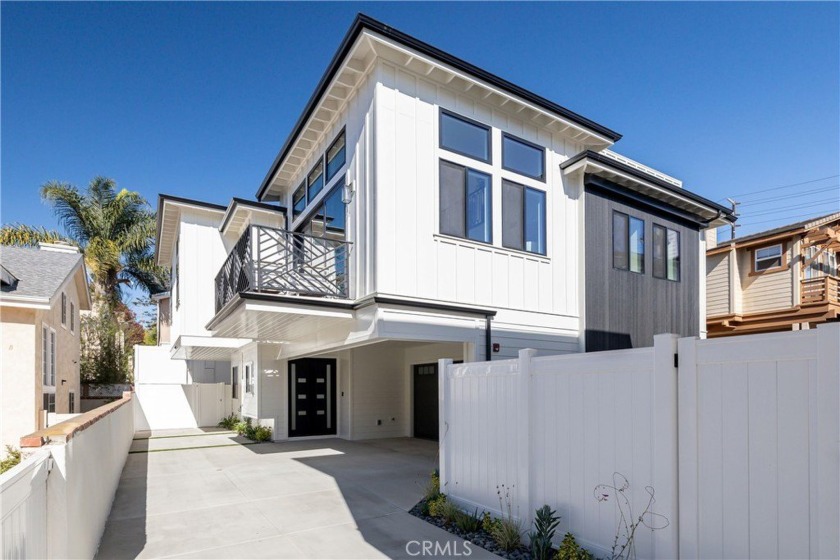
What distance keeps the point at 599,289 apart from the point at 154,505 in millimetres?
8784

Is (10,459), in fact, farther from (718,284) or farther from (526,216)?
(718,284)

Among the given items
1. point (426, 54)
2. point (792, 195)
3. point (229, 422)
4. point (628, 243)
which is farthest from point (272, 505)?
point (792, 195)

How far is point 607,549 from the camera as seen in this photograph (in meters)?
4.64

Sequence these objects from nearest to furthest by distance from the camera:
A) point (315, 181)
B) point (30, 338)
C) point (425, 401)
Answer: point (30, 338)
point (315, 181)
point (425, 401)

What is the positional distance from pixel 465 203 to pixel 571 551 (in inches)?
230

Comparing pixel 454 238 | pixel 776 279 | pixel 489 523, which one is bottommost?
pixel 489 523

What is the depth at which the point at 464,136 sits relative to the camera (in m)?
9.22

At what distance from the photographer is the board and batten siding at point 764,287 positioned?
664 inches

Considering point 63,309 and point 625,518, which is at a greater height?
point 63,309

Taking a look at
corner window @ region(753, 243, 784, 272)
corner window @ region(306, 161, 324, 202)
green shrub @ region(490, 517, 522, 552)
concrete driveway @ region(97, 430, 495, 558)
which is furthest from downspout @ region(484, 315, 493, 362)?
corner window @ region(753, 243, 784, 272)

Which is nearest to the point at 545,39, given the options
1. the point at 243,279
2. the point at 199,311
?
the point at 243,279

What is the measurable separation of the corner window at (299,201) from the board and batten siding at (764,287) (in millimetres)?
15150

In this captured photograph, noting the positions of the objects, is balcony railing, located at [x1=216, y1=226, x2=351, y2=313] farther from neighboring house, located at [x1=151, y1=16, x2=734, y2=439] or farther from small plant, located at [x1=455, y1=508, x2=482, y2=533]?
small plant, located at [x1=455, y1=508, x2=482, y2=533]

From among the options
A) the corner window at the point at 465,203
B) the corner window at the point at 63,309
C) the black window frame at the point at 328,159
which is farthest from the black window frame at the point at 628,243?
the corner window at the point at 63,309
